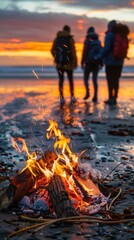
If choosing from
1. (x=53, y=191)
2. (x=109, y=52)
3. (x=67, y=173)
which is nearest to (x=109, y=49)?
(x=109, y=52)

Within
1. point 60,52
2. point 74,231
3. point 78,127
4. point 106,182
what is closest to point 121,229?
point 74,231

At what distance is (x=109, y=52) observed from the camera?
1909 cm

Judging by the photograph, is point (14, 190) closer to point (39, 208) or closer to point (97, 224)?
point (39, 208)

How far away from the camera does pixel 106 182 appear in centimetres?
776

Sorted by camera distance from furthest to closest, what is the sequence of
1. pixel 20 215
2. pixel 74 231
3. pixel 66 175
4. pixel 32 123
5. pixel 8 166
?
pixel 32 123, pixel 8 166, pixel 66 175, pixel 20 215, pixel 74 231

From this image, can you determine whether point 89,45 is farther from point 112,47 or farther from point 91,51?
point 112,47

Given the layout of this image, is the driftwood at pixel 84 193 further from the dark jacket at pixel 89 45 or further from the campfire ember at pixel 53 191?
the dark jacket at pixel 89 45

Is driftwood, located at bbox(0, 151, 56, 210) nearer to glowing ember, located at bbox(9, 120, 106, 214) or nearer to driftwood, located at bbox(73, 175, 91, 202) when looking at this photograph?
glowing ember, located at bbox(9, 120, 106, 214)

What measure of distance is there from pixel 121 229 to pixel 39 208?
1.17 m

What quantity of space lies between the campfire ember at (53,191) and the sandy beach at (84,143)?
24cm

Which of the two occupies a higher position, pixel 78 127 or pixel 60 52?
pixel 60 52

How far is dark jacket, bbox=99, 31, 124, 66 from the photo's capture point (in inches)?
746

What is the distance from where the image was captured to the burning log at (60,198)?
5.90m

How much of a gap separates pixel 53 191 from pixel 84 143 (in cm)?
517
